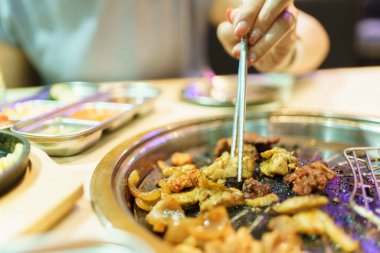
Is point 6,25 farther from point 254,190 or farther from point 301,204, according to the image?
point 301,204

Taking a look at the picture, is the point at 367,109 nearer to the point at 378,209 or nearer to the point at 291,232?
the point at 378,209

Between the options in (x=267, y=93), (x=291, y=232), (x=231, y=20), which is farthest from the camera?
(x=267, y=93)

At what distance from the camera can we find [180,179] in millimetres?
1213

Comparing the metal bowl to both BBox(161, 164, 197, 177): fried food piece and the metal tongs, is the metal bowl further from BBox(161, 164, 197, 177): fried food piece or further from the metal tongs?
the metal tongs

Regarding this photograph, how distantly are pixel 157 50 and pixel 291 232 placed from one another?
2093 mm


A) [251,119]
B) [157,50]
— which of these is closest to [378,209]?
[251,119]

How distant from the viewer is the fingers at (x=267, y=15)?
4.46 feet

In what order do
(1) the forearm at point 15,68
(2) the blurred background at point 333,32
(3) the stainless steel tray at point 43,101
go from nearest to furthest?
(3) the stainless steel tray at point 43,101
(1) the forearm at point 15,68
(2) the blurred background at point 333,32

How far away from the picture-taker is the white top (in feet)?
8.42

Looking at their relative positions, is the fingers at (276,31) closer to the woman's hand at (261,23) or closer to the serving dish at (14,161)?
the woman's hand at (261,23)

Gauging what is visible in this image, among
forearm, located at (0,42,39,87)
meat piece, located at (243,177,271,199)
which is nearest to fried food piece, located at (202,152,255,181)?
meat piece, located at (243,177,271,199)

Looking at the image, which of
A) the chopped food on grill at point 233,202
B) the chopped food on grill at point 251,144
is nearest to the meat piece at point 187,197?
the chopped food on grill at point 233,202

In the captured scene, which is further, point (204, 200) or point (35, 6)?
point (35, 6)

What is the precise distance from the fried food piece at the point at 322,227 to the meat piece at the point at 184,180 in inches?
13.6
